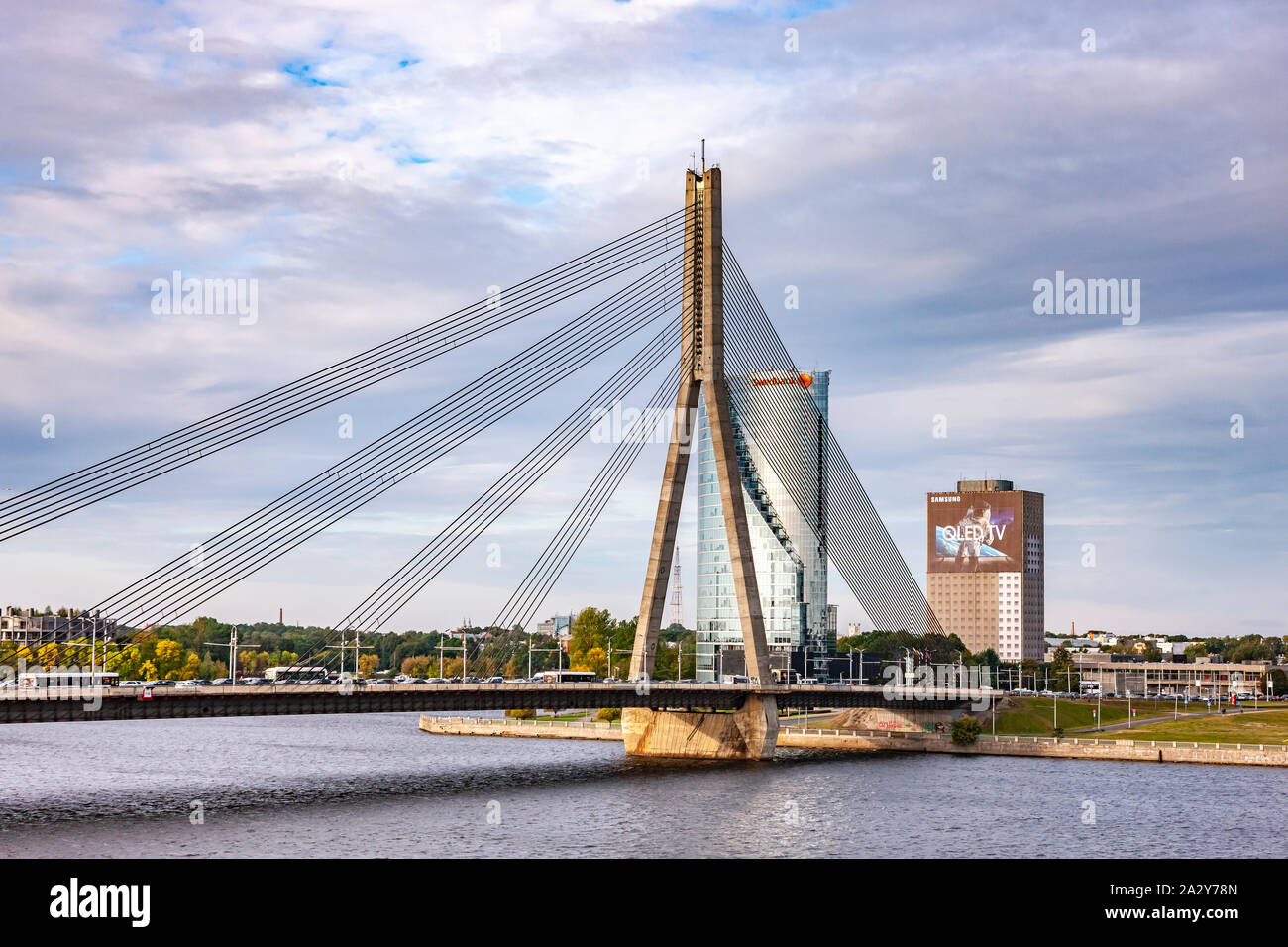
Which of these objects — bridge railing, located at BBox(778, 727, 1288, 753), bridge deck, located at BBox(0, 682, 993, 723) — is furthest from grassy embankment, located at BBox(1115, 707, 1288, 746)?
A: bridge deck, located at BBox(0, 682, 993, 723)

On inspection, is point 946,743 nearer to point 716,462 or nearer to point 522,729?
point 716,462

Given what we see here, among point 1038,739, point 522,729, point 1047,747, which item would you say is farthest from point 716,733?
point 522,729

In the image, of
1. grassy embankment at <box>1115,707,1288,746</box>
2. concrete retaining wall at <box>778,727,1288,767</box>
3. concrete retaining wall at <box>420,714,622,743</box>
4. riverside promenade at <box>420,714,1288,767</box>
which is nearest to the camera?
concrete retaining wall at <box>778,727,1288,767</box>

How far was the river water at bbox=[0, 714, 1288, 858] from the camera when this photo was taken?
58.0 metres

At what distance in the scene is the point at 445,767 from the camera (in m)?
95.7

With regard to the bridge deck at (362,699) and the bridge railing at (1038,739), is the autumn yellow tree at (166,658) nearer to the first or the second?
the bridge railing at (1038,739)

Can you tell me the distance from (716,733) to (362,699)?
120 feet

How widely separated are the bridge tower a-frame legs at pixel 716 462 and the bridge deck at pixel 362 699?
308 cm

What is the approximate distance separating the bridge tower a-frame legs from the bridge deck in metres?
3.08

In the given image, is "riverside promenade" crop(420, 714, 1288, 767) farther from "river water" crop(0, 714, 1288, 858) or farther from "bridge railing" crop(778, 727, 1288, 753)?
"river water" crop(0, 714, 1288, 858)

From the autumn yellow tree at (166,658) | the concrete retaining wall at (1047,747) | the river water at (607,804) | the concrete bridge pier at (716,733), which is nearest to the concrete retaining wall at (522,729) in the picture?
the concrete retaining wall at (1047,747)
